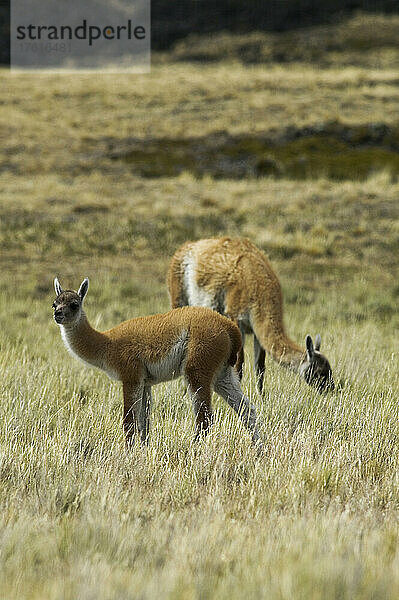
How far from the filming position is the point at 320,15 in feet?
273

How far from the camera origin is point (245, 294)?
8297 mm

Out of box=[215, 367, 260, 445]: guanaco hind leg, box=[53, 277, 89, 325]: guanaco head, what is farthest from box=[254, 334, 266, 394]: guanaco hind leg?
box=[53, 277, 89, 325]: guanaco head

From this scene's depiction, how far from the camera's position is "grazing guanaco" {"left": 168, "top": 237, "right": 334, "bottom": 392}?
24.3ft

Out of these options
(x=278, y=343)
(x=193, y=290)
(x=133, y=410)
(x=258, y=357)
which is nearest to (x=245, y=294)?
(x=258, y=357)

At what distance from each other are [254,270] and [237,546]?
202 inches

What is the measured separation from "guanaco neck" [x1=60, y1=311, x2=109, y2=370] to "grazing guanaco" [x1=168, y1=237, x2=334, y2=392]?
7.11 feet

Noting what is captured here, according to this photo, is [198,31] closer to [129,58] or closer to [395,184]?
[129,58]

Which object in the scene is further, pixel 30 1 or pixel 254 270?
pixel 30 1

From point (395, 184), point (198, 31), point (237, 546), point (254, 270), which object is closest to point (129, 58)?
point (198, 31)

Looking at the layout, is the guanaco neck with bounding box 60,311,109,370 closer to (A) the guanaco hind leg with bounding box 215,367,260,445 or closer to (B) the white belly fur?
(A) the guanaco hind leg with bounding box 215,367,260,445

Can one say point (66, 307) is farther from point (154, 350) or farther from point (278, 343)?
point (278, 343)

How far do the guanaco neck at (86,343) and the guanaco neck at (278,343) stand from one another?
242cm

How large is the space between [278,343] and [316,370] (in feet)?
1.99

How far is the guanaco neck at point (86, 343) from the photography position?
5.58m
